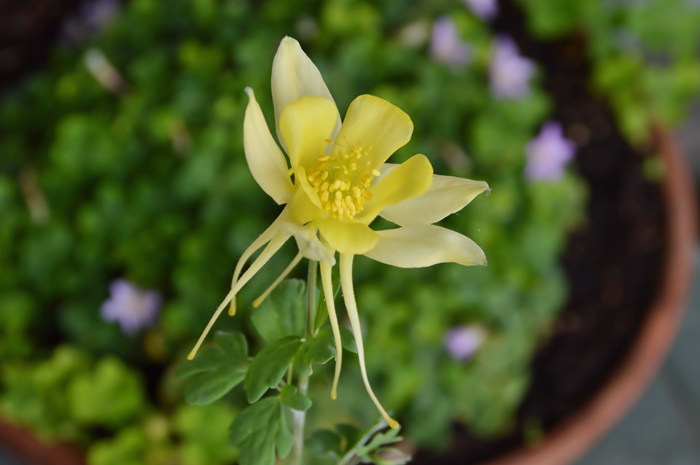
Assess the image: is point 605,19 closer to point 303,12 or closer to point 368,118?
point 303,12

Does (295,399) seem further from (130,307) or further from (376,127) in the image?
(130,307)

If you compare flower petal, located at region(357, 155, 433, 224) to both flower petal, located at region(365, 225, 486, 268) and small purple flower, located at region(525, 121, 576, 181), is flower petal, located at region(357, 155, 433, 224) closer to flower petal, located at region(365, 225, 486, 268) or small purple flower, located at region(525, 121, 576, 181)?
flower petal, located at region(365, 225, 486, 268)

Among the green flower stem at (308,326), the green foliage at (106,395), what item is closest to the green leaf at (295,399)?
the green flower stem at (308,326)

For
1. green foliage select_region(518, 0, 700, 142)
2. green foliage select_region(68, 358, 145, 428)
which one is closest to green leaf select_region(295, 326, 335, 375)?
green foliage select_region(68, 358, 145, 428)

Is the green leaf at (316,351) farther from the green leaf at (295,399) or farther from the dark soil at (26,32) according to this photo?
the dark soil at (26,32)

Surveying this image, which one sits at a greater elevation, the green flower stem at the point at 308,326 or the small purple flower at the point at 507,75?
the small purple flower at the point at 507,75

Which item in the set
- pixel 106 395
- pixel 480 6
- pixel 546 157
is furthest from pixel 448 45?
pixel 106 395

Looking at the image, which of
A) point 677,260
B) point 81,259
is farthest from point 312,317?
point 677,260
